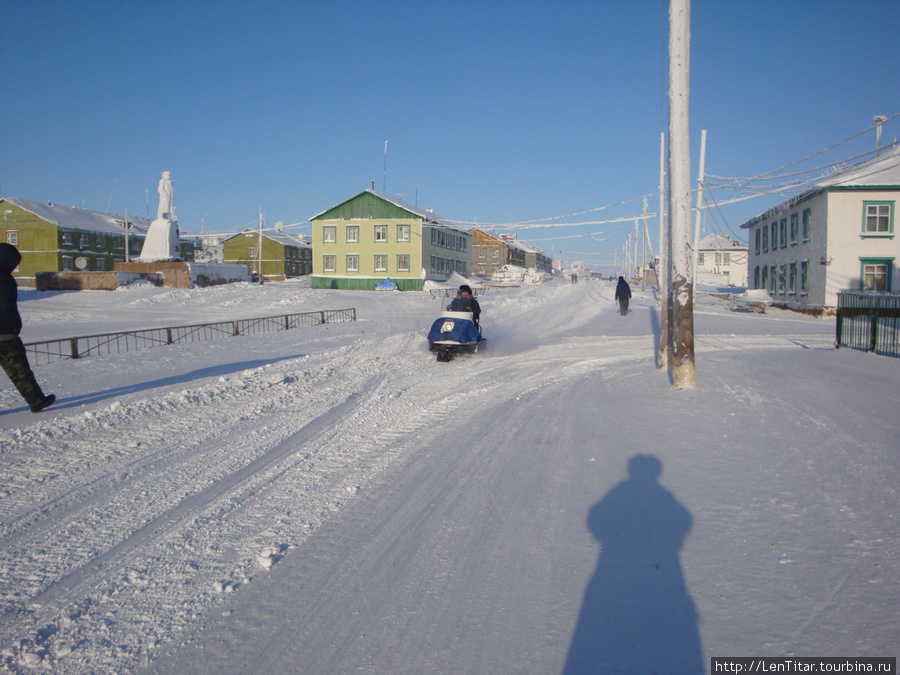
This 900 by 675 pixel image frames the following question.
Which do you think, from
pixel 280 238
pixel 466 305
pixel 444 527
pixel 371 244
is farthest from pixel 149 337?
pixel 280 238

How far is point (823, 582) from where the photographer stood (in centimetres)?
366

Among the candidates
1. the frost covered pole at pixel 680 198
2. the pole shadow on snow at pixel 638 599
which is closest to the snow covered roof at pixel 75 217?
the frost covered pole at pixel 680 198

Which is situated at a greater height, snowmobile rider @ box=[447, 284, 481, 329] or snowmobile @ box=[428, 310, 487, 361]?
snowmobile rider @ box=[447, 284, 481, 329]

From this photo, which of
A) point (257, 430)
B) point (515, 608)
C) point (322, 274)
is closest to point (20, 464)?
point (257, 430)

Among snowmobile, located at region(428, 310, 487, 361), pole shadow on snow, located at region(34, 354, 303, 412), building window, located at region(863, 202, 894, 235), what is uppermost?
building window, located at region(863, 202, 894, 235)

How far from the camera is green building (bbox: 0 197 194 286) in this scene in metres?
64.7

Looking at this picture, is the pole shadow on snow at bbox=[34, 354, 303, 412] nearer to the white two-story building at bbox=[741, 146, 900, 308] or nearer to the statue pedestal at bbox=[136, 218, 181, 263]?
the white two-story building at bbox=[741, 146, 900, 308]

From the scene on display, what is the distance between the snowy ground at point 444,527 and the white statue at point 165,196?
136 feet

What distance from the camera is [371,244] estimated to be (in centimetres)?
5647

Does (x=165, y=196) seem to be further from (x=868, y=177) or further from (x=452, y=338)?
(x=868, y=177)

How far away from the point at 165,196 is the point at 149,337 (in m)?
28.4

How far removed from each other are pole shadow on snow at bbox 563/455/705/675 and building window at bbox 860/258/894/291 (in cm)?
3228

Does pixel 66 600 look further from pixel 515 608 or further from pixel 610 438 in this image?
pixel 610 438

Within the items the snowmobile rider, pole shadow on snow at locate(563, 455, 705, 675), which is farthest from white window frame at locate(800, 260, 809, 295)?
pole shadow on snow at locate(563, 455, 705, 675)
